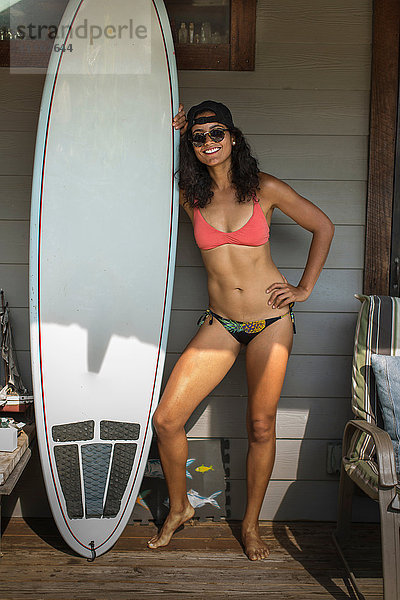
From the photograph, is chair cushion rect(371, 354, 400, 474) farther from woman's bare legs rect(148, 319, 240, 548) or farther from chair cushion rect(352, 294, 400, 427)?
woman's bare legs rect(148, 319, 240, 548)

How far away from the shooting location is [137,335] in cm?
255

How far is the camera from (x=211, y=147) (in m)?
2.33

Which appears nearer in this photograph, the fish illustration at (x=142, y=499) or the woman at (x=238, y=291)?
the woman at (x=238, y=291)

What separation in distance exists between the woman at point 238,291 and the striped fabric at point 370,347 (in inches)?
10.8

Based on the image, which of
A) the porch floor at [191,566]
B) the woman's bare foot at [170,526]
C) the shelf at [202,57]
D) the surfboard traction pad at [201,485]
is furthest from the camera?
the surfboard traction pad at [201,485]

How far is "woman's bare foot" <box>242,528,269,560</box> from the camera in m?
2.46

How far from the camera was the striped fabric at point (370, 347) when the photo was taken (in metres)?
2.45

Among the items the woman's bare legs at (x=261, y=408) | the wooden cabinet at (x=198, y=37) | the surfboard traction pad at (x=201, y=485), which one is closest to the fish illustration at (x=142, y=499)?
the surfboard traction pad at (x=201, y=485)

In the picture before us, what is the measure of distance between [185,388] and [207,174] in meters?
0.86

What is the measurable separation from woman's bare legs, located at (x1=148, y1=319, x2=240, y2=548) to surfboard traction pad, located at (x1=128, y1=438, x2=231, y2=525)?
265 mm

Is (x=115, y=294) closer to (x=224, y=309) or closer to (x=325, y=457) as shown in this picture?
(x=224, y=309)

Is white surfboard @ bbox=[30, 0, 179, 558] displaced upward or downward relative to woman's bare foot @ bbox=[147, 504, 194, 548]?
upward

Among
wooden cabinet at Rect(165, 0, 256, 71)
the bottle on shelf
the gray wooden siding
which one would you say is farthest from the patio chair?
the bottle on shelf

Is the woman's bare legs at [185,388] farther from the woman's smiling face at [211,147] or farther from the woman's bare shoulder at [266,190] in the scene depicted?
the woman's smiling face at [211,147]
